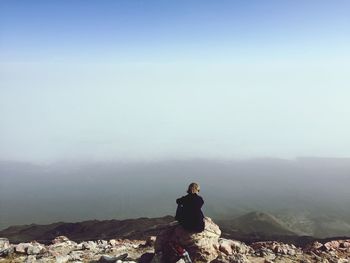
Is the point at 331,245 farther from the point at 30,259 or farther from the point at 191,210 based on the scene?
the point at 30,259

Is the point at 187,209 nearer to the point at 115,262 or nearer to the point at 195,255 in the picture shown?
the point at 195,255

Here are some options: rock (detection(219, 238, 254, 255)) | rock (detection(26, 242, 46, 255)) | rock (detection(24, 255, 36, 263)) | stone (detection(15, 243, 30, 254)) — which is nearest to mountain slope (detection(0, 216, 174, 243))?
rock (detection(26, 242, 46, 255))

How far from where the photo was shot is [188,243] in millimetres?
19641

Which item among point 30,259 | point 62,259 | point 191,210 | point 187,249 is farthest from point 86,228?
point 191,210

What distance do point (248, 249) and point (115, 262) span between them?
897 centimetres

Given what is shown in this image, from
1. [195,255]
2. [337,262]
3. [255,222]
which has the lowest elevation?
[255,222]

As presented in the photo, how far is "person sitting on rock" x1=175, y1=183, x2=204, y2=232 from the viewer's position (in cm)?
1848

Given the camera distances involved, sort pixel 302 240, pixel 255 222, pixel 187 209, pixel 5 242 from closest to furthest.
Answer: pixel 187 209 → pixel 5 242 → pixel 302 240 → pixel 255 222

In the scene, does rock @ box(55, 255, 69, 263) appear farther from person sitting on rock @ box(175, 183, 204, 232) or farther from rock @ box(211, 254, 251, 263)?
rock @ box(211, 254, 251, 263)

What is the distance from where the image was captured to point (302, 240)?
367 feet

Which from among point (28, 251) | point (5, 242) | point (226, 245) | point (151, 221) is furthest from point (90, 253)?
point (151, 221)

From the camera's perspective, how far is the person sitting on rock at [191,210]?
728 inches

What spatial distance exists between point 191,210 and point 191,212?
131mm

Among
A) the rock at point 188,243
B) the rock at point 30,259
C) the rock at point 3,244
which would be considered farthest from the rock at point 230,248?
the rock at point 3,244
